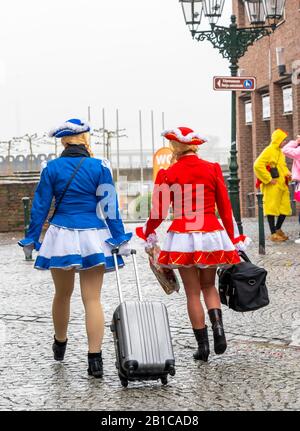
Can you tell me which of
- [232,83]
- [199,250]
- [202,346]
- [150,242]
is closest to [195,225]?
[199,250]

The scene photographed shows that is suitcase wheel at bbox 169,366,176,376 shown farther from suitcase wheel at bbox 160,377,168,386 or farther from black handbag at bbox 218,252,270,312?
black handbag at bbox 218,252,270,312

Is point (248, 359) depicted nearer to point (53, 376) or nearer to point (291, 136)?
point (53, 376)

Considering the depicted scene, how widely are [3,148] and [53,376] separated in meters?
50.1

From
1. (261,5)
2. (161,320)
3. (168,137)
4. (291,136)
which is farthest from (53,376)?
(291,136)

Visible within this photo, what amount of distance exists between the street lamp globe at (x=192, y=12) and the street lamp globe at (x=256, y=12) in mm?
826

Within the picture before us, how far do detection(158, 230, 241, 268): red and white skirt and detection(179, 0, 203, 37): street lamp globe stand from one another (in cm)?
1075

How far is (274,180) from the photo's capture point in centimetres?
1730

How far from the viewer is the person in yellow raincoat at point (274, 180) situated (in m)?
17.1

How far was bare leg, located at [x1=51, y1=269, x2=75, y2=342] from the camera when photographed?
711 centimetres

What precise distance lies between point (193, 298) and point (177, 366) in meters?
0.52

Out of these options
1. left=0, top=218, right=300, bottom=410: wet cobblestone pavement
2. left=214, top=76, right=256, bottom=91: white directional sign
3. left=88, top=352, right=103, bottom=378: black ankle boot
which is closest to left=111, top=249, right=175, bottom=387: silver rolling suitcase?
left=0, top=218, right=300, bottom=410: wet cobblestone pavement

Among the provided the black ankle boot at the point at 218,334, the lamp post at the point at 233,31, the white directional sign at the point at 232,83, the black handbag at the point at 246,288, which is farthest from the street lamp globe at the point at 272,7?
the black ankle boot at the point at 218,334

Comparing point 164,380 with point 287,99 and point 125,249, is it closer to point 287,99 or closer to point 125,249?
point 125,249

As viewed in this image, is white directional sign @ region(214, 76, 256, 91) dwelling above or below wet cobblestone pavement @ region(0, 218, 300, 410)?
above
